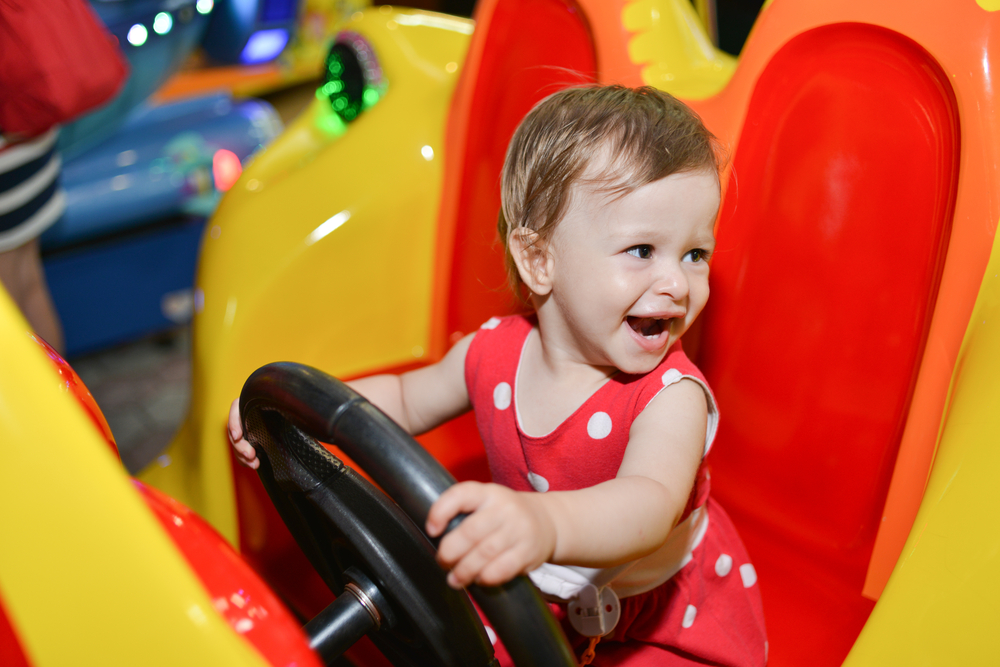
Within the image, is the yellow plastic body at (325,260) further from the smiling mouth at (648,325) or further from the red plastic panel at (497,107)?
the smiling mouth at (648,325)

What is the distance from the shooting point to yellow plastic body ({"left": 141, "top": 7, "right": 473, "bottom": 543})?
3.18ft

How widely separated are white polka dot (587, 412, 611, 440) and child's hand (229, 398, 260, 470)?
0.86 ft

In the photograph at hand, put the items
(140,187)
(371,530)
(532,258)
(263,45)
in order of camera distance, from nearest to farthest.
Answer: (371,530) → (532,258) → (140,187) → (263,45)

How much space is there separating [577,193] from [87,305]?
1.49 m

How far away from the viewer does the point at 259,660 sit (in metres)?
0.45

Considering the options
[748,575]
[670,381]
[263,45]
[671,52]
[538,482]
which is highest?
[671,52]

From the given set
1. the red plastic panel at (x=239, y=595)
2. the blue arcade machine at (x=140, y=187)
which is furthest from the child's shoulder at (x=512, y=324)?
the blue arcade machine at (x=140, y=187)

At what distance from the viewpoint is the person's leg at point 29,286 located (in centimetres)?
121

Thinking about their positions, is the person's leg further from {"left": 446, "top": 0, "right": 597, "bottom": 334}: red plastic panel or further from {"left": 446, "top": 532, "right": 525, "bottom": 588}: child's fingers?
{"left": 446, "top": 532, "right": 525, "bottom": 588}: child's fingers

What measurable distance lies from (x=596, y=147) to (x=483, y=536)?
30 centimetres

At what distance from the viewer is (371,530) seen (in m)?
0.56

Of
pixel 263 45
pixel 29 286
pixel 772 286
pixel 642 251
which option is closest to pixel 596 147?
pixel 642 251

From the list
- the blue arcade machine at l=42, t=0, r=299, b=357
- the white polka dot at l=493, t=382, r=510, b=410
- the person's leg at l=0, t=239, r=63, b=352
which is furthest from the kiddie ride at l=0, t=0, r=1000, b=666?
the blue arcade machine at l=42, t=0, r=299, b=357

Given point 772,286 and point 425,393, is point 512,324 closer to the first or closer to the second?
point 425,393
